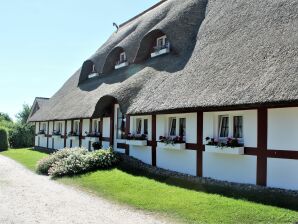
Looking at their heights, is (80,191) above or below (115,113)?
below

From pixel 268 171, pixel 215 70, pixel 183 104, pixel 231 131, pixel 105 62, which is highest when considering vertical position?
pixel 105 62

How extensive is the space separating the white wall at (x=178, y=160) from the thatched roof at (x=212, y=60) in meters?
2.07

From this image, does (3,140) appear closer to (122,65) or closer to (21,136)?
(21,136)

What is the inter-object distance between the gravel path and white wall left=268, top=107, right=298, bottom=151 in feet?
14.8

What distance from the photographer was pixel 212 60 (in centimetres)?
1609

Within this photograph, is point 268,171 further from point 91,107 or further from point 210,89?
point 91,107

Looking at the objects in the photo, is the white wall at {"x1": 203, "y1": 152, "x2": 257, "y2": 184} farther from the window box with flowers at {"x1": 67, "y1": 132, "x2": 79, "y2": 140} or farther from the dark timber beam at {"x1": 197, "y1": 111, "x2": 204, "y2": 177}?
the window box with flowers at {"x1": 67, "y1": 132, "x2": 79, "y2": 140}

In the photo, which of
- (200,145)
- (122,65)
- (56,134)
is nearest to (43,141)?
(56,134)

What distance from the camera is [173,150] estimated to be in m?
17.4

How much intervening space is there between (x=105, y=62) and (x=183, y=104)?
47.6 feet

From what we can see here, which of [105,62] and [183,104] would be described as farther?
[105,62]

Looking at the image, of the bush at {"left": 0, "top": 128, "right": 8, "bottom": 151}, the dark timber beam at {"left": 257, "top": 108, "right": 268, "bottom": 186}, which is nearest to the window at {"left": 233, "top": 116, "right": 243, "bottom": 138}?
the dark timber beam at {"left": 257, "top": 108, "right": 268, "bottom": 186}

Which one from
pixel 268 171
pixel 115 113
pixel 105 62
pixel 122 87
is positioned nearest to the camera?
pixel 268 171

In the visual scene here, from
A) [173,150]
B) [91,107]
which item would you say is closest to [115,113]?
[91,107]
